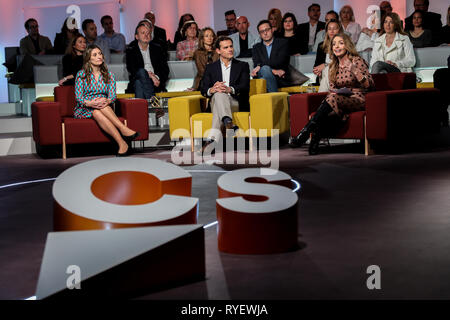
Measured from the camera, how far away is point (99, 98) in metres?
6.08

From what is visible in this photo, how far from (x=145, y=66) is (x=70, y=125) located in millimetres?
2153

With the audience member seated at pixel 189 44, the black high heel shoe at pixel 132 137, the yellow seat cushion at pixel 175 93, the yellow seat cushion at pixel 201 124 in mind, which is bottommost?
the black high heel shoe at pixel 132 137

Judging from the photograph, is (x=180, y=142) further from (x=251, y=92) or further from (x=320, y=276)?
(x=320, y=276)

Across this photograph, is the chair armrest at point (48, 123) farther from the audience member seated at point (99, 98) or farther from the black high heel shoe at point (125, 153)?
the black high heel shoe at point (125, 153)

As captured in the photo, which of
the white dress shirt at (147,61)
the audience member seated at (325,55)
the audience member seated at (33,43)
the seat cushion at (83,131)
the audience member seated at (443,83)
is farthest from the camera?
the audience member seated at (33,43)

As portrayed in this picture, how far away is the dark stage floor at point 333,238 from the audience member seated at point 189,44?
382 cm

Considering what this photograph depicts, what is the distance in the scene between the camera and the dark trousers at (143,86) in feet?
25.1

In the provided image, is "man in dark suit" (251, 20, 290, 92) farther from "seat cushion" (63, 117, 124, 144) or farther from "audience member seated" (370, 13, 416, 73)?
"seat cushion" (63, 117, 124, 144)

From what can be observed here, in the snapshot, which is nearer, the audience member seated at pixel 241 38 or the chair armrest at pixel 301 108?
the chair armrest at pixel 301 108

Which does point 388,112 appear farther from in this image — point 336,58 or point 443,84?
point 443,84

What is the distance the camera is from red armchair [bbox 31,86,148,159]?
6094mm

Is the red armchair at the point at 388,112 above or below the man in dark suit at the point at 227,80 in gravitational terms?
below

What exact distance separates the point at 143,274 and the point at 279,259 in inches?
25.4

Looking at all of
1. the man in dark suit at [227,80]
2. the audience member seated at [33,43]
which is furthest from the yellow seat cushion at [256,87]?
the audience member seated at [33,43]
